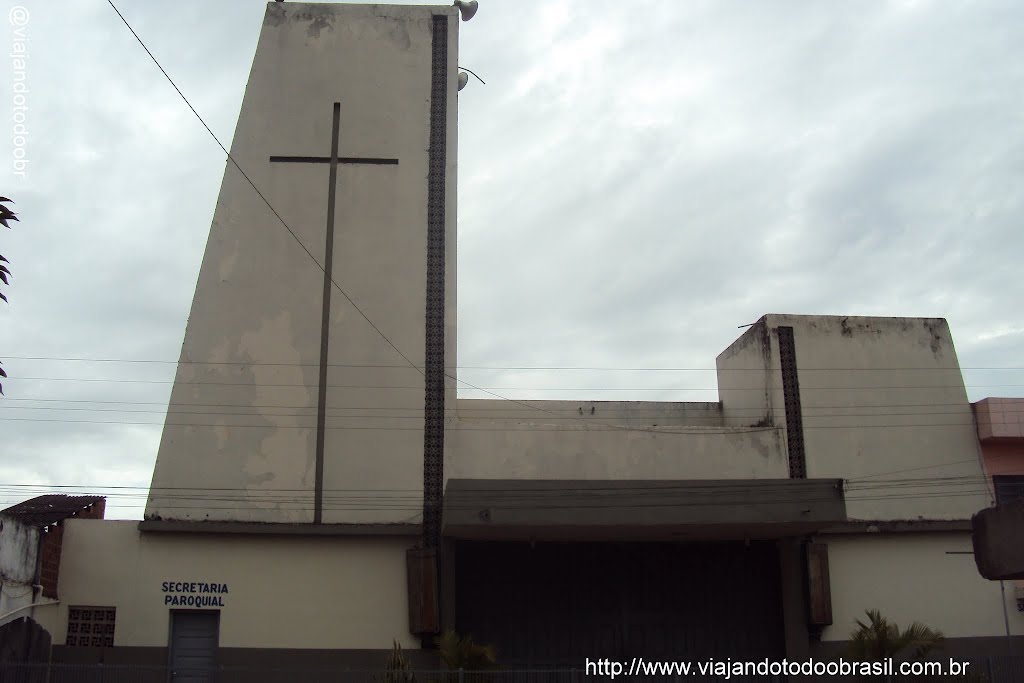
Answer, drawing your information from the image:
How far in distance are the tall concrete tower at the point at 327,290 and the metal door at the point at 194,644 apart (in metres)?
1.84

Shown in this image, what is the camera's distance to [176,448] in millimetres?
19344

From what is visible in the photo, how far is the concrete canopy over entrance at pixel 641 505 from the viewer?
58.7 ft

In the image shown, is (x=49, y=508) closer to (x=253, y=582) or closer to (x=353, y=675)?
(x=253, y=582)

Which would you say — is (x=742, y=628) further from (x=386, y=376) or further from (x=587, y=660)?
(x=386, y=376)

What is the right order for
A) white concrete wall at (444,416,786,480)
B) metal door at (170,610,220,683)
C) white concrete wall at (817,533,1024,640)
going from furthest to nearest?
1. white concrete wall at (444,416,786,480)
2. white concrete wall at (817,533,1024,640)
3. metal door at (170,610,220,683)

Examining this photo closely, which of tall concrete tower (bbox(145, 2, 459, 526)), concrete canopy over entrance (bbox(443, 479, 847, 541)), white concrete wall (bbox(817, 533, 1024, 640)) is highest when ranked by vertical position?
tall concrete tower (bbox(145, 2, 459, 526))

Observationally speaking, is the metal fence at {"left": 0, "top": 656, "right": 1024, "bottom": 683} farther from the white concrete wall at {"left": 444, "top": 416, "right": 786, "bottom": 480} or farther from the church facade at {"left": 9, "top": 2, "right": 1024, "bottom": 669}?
the white concrete wall at {"left": 444, "top": 416, "right": 786, "bottom": 480}

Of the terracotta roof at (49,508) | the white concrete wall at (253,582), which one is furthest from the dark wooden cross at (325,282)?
the terracotta roof at (49,508)

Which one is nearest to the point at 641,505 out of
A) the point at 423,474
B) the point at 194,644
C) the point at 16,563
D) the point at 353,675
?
the point at 423,474

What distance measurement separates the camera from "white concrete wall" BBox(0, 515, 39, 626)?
16.4 m

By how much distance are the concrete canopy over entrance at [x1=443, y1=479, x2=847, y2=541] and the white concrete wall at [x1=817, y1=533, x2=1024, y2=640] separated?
7.35ft

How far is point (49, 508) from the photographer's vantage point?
757 inches

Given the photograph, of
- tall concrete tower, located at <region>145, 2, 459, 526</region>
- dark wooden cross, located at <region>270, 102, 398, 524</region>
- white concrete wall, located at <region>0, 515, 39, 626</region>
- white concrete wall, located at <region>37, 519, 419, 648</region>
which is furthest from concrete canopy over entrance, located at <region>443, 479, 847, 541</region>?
white concrete wall, located at <region>0, 515, 39, 626</region>

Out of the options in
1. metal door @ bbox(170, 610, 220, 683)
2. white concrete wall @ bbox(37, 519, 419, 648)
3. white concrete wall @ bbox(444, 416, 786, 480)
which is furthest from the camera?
white concrete wall @ bbox(444, 416, 786, 480)
